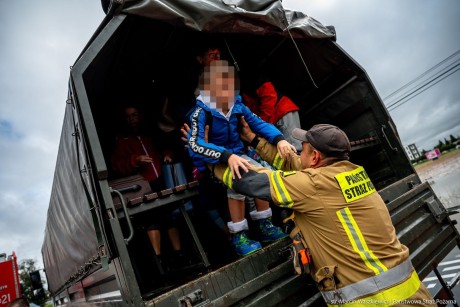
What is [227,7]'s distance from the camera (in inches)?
85.4

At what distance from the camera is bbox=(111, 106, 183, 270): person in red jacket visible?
3.17 metres

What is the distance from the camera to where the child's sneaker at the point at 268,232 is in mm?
2295

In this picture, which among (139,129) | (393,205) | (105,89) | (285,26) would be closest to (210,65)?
(285,26)

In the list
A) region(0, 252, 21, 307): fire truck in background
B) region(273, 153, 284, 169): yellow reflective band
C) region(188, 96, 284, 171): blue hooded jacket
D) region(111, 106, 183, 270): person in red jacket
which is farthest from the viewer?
region(0, 252, 21, 307): fire truck in background

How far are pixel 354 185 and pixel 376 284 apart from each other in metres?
0.54

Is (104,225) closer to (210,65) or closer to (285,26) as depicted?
(210,65)

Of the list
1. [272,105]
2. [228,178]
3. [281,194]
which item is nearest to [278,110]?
[272,105]

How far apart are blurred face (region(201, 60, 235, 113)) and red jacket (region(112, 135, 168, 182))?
1.49m

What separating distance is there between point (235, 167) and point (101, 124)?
2714 mm

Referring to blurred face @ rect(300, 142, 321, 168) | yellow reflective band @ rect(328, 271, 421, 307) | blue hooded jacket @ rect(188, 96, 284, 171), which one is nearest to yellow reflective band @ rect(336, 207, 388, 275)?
yellow reflective band @ rect(328, 271, 421, 307)

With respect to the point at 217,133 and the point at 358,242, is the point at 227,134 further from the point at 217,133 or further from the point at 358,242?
the point at 358,242

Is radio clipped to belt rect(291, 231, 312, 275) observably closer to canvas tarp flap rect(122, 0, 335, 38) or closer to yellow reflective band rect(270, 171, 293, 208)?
yellow reflective band rect(270, 171, 293, 208)

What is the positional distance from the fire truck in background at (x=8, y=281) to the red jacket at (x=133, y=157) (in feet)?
24.8

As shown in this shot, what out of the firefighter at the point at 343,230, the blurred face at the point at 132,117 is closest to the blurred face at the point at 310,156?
the firefighter at the point at 343,230
